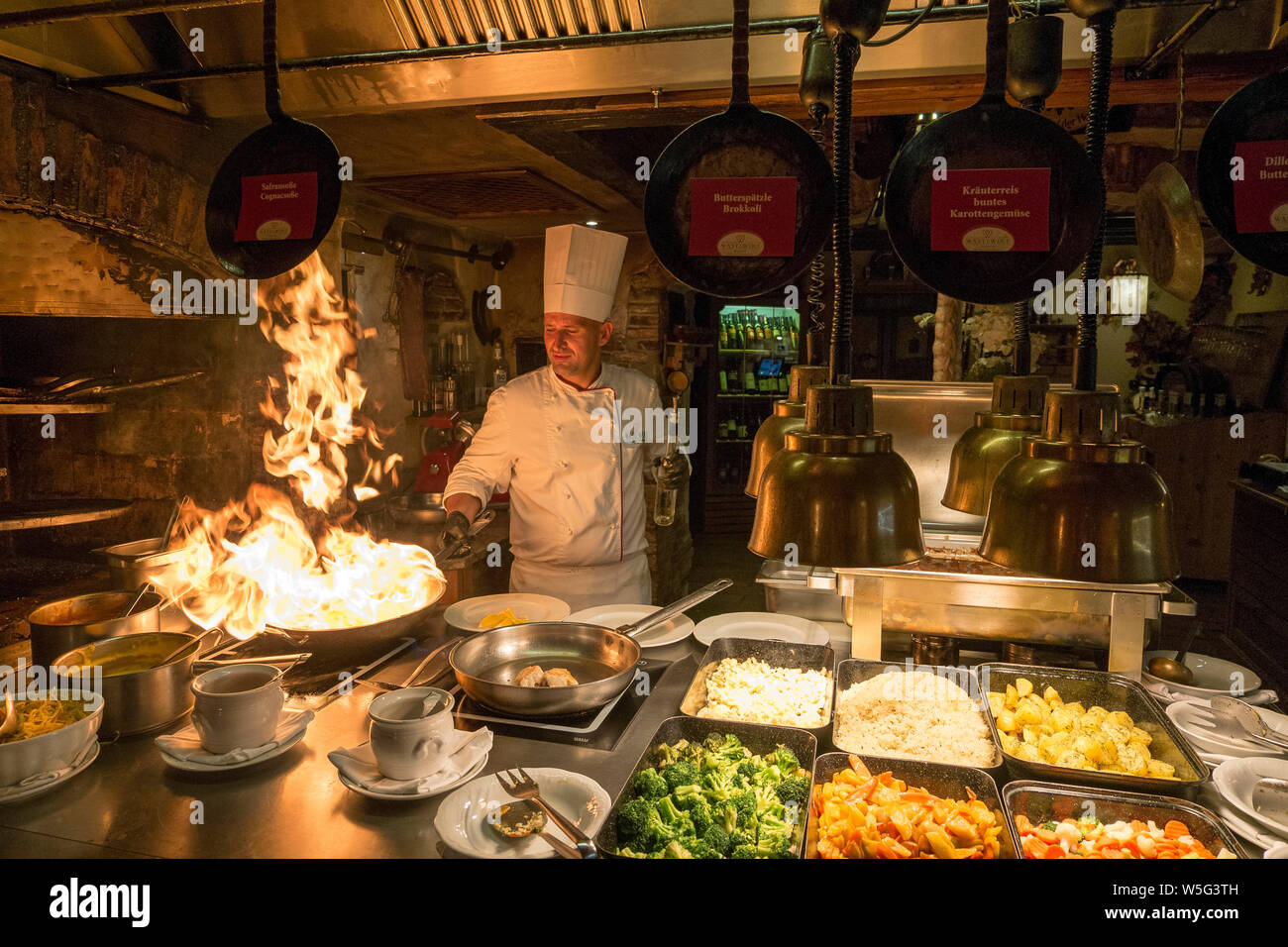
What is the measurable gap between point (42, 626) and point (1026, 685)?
8.71 feet

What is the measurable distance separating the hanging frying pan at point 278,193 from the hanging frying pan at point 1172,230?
1949 mm

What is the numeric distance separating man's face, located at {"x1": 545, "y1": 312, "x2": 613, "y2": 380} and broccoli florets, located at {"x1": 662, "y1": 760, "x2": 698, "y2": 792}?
237 centimetres

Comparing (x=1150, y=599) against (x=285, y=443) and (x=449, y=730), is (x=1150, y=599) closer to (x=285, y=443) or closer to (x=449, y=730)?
(x=449, y=730)

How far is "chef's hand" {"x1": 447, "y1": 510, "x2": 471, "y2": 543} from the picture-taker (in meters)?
2.82

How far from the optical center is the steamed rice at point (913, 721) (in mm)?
1897

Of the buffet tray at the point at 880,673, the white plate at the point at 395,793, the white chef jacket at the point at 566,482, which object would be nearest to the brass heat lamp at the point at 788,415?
the buffet tray at the point at 880,673

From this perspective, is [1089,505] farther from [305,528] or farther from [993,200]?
[305,528]

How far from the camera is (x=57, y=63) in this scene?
2752 millimetres

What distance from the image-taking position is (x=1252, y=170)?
127cm

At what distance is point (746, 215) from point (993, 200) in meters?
0.43

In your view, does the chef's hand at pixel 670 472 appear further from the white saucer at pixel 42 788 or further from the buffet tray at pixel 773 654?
the white saucer at pixel 42 788

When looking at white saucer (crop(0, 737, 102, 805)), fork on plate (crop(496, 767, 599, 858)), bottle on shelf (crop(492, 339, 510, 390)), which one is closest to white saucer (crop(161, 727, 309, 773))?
white saucer (crop(0, 737, 102, 805))

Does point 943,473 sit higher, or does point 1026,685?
point 943,473
